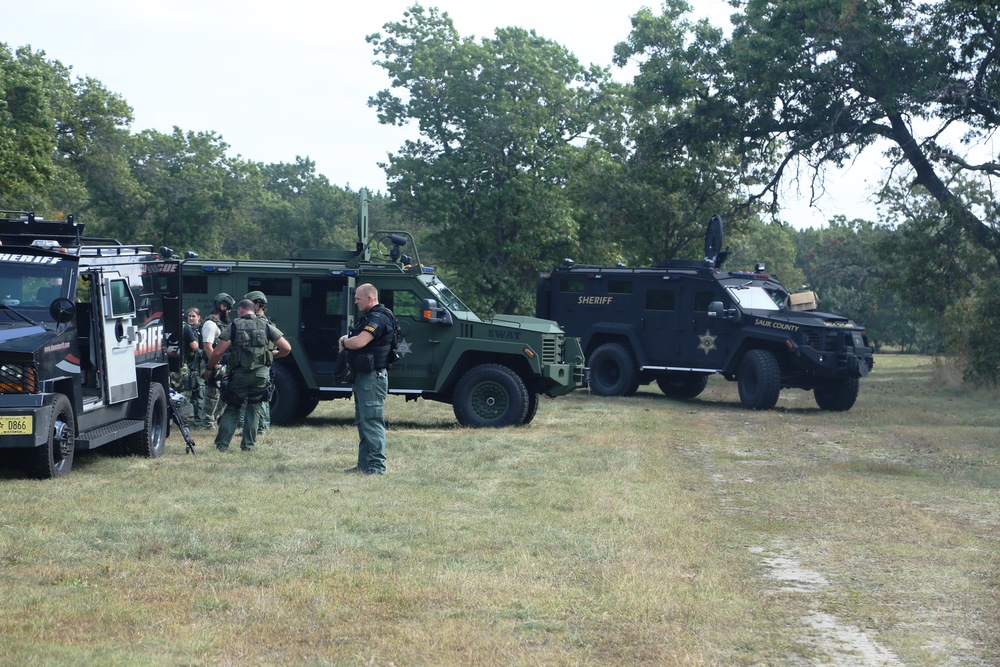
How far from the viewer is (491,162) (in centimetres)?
3634

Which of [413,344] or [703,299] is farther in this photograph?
[703,299]

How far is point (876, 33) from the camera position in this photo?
77.8 feet

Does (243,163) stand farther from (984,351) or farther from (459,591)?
(459,591)

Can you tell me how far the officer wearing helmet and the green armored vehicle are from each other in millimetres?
918

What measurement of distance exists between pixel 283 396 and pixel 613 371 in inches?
335

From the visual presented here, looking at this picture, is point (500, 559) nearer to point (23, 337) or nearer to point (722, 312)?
point (23, 337)

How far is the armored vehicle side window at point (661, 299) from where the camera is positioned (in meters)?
22.0

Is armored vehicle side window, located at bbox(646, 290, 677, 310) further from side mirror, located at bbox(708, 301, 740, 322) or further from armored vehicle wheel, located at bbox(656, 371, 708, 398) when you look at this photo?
armored vehicle wheel, located at bbox(656, 371, 708, 398)

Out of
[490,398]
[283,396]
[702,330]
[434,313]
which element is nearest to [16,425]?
[283,396]

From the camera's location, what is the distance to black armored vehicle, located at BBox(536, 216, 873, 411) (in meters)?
19.9

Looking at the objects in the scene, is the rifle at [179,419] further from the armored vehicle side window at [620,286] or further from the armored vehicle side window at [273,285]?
the armored vehicle side window at [620,286]

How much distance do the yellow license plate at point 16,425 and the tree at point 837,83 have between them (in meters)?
17.4

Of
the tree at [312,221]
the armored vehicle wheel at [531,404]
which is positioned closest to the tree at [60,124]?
the armored vehicle wheel at [531,404]

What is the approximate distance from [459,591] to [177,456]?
639 cm
